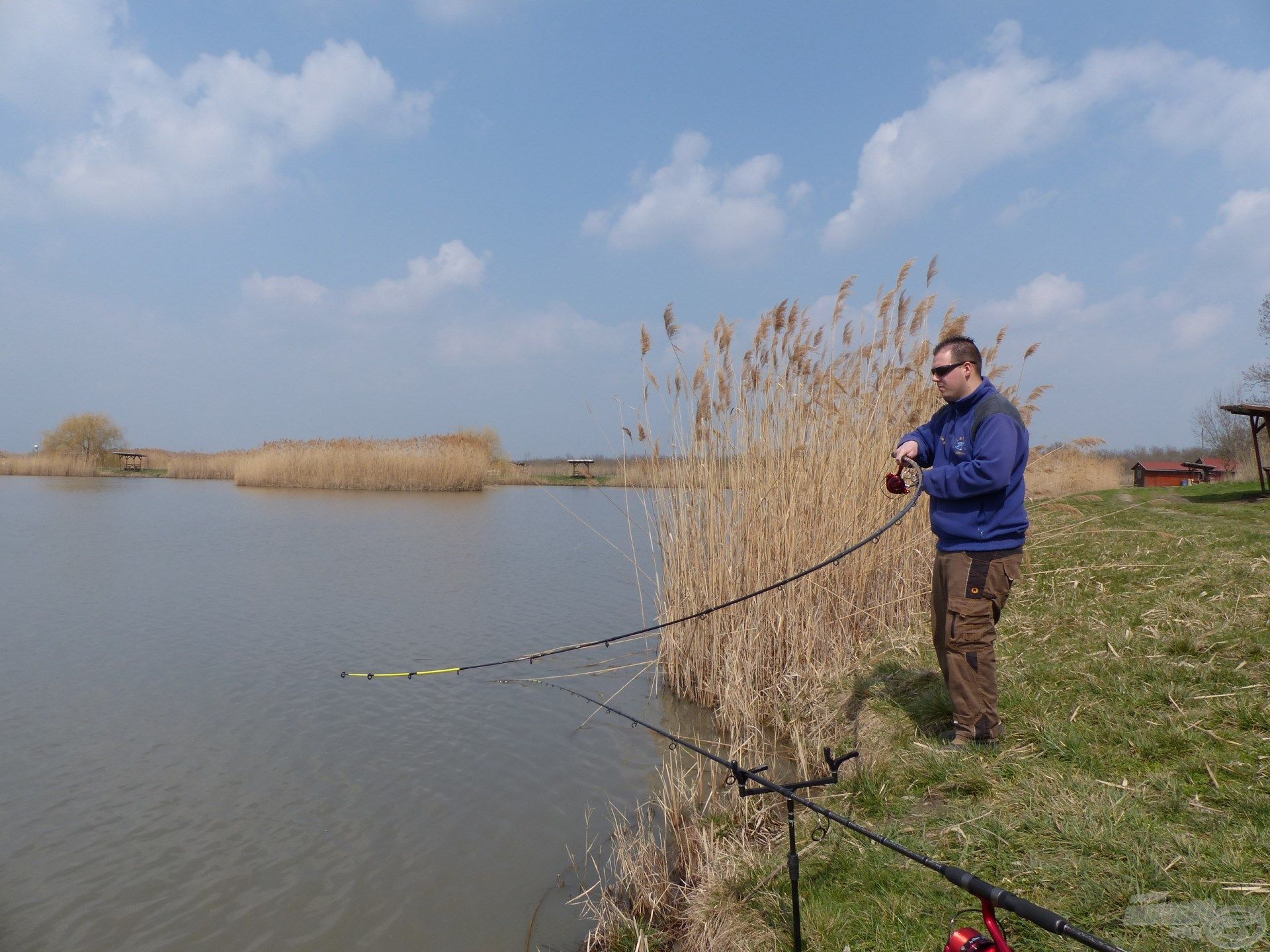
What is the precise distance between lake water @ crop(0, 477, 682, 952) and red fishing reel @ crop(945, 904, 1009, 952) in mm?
1848

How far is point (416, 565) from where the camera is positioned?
12.5 m

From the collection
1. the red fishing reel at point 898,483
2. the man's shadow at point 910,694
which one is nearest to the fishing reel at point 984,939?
the man's shadow at point 910,694

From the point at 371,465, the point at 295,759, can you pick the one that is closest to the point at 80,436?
the point at 371,465

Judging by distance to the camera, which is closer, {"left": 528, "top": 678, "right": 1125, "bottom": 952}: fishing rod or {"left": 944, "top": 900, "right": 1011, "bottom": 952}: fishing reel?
{"left": 528, "top": 678, "right": 1125, "bottom": 952}: fishing rod

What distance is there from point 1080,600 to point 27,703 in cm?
768

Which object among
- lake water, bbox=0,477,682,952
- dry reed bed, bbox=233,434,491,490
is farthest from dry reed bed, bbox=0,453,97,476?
lake water, bbox=0,477,682,952

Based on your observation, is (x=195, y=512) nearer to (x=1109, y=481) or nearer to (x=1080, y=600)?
(x=1080, y=600)

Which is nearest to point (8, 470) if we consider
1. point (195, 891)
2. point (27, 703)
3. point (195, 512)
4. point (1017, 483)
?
point (195, 512)

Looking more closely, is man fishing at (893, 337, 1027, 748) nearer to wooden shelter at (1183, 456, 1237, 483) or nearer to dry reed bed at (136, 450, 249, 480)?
wooden shelter at (1183, 456, 1237, 483)

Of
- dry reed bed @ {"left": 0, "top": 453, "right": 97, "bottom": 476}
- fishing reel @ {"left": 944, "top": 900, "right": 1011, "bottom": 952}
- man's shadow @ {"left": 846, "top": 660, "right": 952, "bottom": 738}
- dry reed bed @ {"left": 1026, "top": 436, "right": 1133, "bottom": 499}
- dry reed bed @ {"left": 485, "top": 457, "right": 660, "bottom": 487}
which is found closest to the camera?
fishing reel @ {"left": 944, "top": 900, "right": 1011, "bottom": 952}

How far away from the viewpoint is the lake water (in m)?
3.49

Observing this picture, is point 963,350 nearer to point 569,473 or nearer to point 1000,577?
point 1000,577

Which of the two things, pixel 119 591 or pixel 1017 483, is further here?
pixel 119 591

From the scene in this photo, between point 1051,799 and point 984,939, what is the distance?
1174 mm
